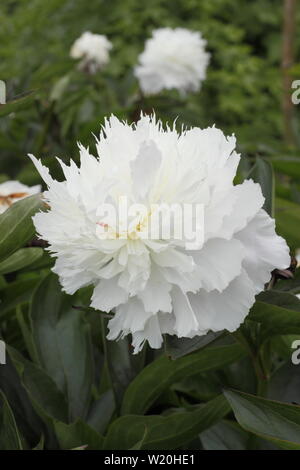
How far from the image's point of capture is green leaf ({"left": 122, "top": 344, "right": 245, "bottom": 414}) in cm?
77

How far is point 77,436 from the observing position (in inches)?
30.5

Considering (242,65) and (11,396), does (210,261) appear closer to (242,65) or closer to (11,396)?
(11,396)

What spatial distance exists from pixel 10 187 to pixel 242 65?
323cm

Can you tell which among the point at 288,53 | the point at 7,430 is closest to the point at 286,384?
the point at 7,430

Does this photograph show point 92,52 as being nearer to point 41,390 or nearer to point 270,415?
point 41,390

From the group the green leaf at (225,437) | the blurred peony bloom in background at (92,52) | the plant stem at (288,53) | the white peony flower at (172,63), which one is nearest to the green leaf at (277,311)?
the green leaf at (225,437)

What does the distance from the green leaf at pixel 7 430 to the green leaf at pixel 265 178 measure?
0.35m

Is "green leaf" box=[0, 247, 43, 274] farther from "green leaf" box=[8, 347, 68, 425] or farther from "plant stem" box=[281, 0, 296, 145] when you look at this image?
"plant stem" box=[281, 0, 296, 145]

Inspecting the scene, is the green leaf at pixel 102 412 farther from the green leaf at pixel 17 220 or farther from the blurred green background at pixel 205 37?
the blurred green background at pixel 205 37

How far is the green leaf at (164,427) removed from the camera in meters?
0.75

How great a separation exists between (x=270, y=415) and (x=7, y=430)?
0.29m

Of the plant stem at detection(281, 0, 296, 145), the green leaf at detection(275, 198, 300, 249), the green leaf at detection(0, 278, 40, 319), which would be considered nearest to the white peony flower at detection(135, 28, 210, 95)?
the plant stem at detection(281, 0, 296, 145)
